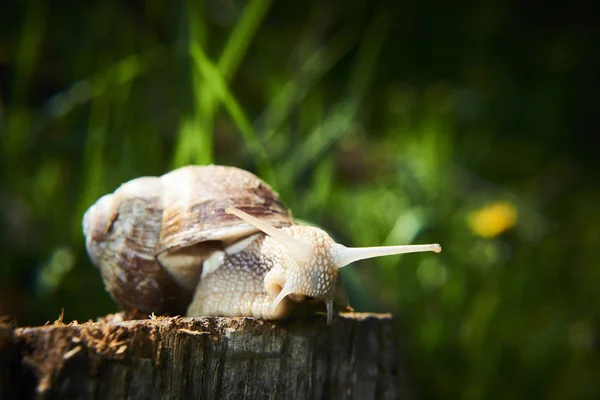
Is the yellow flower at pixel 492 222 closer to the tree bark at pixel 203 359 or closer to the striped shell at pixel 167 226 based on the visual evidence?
the tree bark at pixel 203 359

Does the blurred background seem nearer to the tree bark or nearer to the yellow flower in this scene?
the yellow flower

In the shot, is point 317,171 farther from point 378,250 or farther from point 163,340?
point 163,340

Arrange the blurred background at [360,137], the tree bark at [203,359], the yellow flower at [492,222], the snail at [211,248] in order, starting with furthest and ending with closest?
the yellow flower at [492,222] → the blurred background at [360,137] → the snail at [211,248] → the tree bark at [203,359]

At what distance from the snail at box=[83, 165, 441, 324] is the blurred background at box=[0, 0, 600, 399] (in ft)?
1.90

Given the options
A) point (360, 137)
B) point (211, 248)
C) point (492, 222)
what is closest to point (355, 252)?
point (211, 248)

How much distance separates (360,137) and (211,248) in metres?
2.70

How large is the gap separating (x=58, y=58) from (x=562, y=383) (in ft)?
11.6

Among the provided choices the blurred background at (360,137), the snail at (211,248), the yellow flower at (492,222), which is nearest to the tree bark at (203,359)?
the snail at (211,248)

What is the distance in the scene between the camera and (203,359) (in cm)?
106

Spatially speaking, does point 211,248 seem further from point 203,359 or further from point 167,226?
point 203,359

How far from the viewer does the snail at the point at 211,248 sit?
1278mm

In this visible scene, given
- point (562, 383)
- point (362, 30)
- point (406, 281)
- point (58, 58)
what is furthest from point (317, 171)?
point (562, 383)

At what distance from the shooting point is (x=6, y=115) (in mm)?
2547

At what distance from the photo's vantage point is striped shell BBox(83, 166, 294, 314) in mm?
1333
